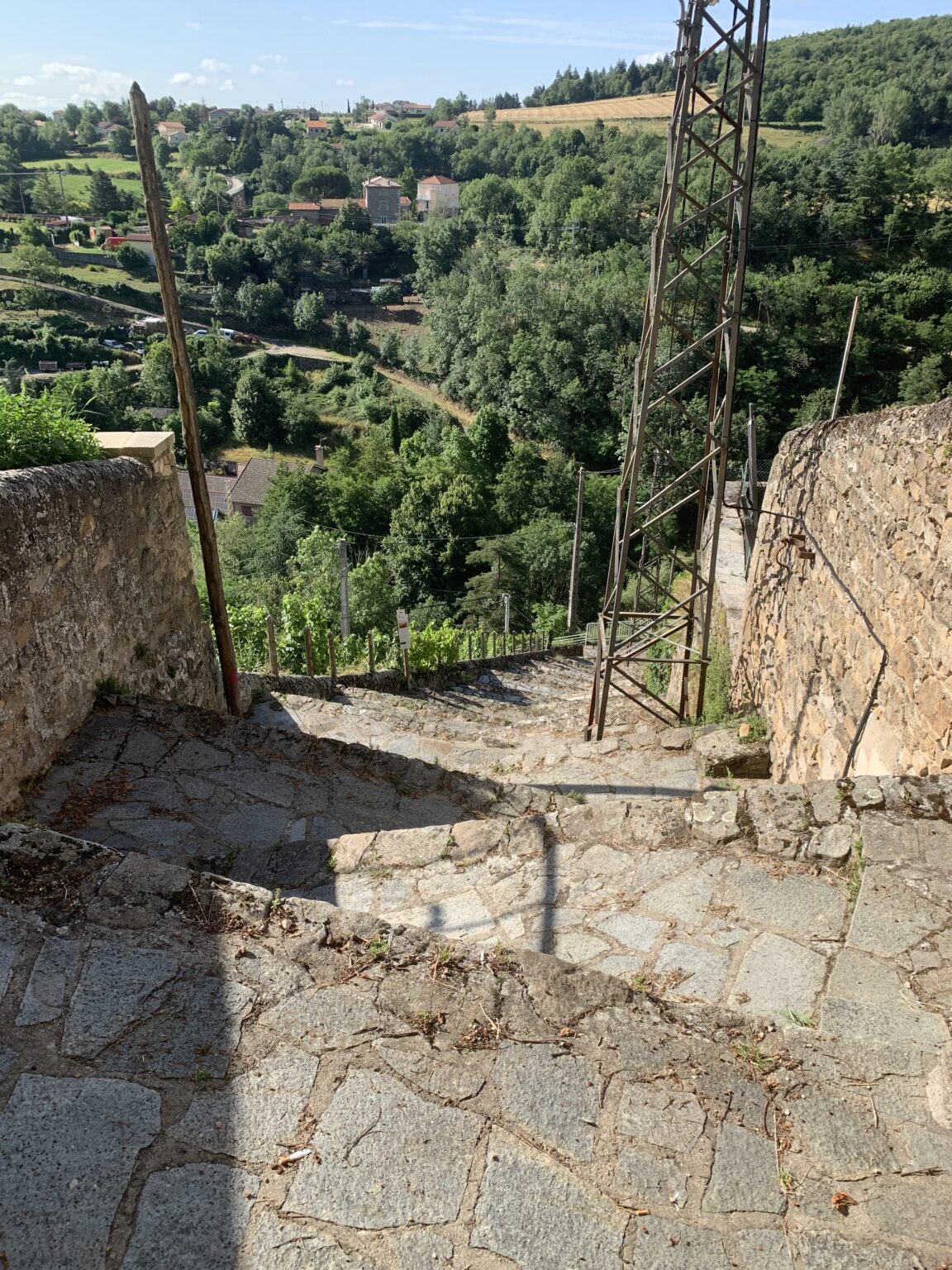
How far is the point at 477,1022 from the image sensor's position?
2459 millimetres

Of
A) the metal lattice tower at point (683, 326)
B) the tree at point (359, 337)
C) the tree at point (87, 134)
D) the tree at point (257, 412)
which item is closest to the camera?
the metal lattice tower at point (683, 326)

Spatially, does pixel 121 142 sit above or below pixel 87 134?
below

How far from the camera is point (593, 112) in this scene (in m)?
104

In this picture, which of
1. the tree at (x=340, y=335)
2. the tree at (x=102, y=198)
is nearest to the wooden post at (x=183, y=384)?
the tree at (x=340, y=335)

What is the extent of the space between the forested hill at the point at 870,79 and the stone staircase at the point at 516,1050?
71259 mm

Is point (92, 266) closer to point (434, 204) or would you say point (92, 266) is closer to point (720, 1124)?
point (434, 204)

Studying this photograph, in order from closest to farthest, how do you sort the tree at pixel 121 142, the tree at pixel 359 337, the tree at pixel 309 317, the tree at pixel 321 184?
the tree at pixel 359 337, the tree at pixel 309 317, the tree at pixel 321 184, the tree at pixel 121 142

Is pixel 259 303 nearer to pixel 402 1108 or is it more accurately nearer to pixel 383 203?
pixel 383 203

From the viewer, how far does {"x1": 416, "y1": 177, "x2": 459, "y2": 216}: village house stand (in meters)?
96.6

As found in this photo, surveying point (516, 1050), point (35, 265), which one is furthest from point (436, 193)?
point (516, 1050)

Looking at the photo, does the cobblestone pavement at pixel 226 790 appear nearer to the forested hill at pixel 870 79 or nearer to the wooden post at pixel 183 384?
the wooden post at pixel 183 384

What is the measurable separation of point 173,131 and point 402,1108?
575 feet

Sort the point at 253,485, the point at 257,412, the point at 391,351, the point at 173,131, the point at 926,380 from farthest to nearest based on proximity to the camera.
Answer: the point at 173,131 → the point at 391,351 → the point at 257,412 → the point at 253,485 → the point at 926,380

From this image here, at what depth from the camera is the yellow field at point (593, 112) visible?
9525 centimetres
